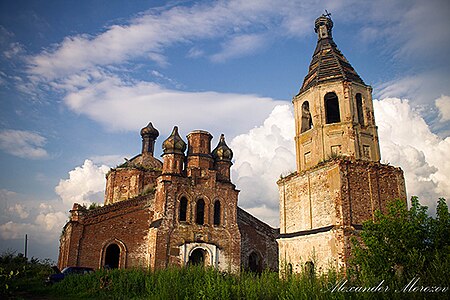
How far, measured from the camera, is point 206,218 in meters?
24.9

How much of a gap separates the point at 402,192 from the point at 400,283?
27.2ft

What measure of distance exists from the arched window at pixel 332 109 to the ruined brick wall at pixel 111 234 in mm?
13343

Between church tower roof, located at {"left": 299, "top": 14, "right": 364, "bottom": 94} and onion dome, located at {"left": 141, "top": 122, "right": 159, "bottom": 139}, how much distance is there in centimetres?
1771

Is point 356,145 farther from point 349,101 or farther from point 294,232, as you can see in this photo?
point 294,232

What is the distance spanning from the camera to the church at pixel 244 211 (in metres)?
15.1

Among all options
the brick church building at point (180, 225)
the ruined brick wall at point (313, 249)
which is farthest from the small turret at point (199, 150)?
the ruined brick wall at point (313, 249)

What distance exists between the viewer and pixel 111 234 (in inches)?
939

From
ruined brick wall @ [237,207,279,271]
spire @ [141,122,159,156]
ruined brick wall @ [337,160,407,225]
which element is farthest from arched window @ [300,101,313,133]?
spire @ [141,122,159,156]

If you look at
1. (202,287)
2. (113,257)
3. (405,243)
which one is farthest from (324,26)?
(113,257)

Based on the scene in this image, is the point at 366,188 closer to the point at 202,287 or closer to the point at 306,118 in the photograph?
the point at 306,118

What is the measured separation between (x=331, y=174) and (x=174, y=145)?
12967 millimetres

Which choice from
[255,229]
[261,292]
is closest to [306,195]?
[261,292]

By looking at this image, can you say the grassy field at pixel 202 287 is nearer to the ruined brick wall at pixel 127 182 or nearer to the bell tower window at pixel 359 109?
the bell tower window at pixel 359 109

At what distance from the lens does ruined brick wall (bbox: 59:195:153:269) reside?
74.8 ft
